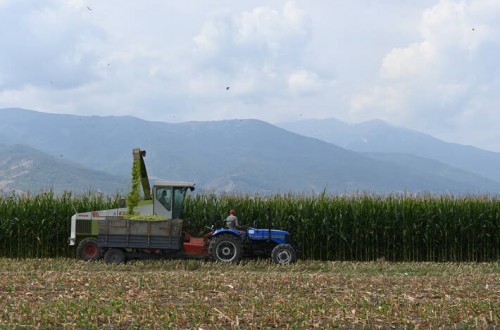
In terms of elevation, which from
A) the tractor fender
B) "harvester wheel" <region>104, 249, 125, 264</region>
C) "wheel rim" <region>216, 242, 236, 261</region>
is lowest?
"harvester wheel" <region>104, 249, 125, 264</region>

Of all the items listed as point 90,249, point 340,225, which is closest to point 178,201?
point 90,249

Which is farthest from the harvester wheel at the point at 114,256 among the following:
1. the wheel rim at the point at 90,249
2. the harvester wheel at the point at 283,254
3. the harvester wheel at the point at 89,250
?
the harvester wheel at the point at 283,254

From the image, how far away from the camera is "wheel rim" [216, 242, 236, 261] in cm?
2119

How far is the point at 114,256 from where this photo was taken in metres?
21.5

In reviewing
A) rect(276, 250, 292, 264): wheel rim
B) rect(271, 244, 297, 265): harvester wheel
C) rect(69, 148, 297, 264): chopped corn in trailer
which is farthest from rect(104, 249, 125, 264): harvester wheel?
rect(276, 250, 292, 264): wheel rim

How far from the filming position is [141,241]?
21.3 meters

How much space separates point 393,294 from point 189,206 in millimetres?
14895

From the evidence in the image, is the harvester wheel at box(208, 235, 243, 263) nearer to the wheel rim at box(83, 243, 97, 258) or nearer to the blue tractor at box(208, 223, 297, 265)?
the blue tractor at box(208, 223, 297, 265)

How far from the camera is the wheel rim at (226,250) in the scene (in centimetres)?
2119

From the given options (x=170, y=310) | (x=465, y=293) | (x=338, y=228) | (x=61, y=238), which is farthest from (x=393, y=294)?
(x=61, y=238)

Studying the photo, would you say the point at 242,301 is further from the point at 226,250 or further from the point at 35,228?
the point at 35,228

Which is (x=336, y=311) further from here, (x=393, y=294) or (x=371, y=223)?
(x=371, y=223)

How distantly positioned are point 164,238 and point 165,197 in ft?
4.57

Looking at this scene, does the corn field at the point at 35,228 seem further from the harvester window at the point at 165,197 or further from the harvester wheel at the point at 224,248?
the harvester wheel at the point at 224,248
